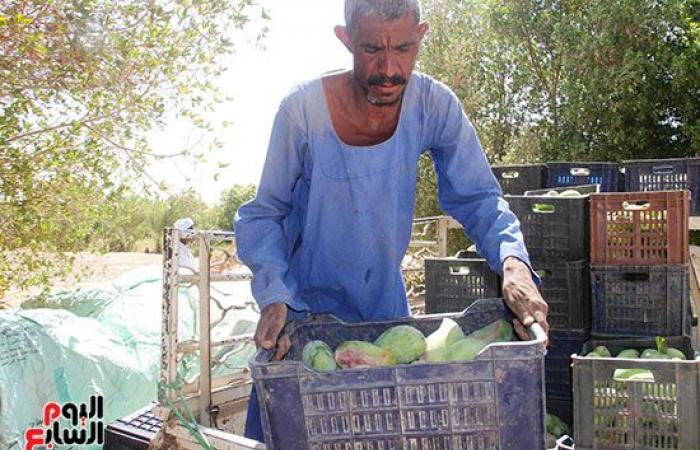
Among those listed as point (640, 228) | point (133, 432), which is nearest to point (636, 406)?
point (640, 228)

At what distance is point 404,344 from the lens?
1.71 m

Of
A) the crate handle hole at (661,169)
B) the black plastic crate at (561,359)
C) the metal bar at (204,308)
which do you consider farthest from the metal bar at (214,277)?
the crate handle hole at (661,169)

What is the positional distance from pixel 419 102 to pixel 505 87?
1044cm

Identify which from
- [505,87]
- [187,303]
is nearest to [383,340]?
[187,303]

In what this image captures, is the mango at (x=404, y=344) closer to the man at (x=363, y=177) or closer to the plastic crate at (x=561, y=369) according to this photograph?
the man at (x=363, y=177)

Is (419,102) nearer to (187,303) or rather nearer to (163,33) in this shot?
(163,33)

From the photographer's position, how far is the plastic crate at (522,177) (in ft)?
18.5

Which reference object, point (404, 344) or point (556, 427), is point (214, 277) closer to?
point (556, 427)

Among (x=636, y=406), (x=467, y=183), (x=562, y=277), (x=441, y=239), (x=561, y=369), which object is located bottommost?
(x=561, y=369)

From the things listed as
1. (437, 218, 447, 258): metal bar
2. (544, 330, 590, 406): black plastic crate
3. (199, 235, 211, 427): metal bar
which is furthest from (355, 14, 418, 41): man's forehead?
(437, 218, 447, 258): metal bar

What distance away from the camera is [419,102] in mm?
2148

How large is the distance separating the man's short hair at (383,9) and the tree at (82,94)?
2430mm

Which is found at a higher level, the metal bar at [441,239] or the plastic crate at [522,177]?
the plastic crate at [522,177]

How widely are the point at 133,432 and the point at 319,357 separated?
8.77 feet
